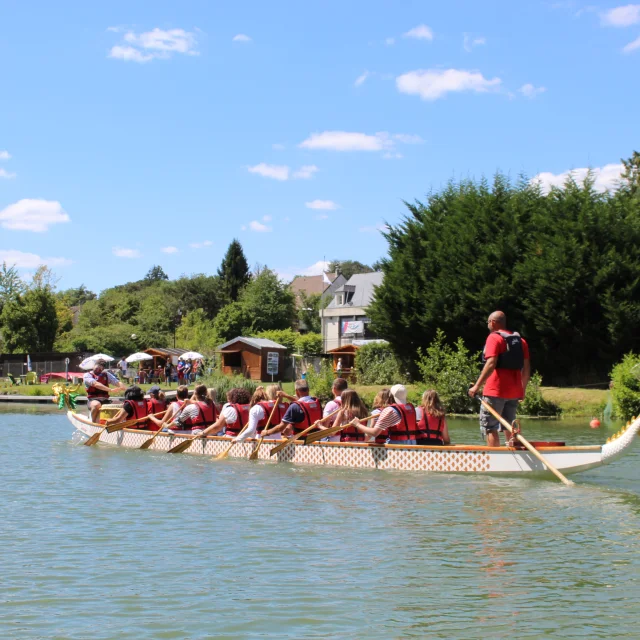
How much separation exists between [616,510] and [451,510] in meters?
2.03

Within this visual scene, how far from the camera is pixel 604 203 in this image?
34375 mm

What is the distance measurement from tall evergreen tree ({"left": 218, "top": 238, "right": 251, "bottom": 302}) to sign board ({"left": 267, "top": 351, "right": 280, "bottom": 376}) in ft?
137

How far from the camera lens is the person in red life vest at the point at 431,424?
43.5 ft

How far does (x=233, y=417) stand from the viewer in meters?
16.5

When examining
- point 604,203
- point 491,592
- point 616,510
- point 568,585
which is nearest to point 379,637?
point 491,592

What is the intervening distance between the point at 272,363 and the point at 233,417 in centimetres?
3506

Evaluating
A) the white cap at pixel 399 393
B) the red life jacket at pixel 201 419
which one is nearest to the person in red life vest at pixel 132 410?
the red life jacket at pixel 201 419

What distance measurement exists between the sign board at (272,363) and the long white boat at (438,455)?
113ft

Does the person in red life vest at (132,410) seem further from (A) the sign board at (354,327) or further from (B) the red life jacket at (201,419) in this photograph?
(A) the sign board at (354,327)

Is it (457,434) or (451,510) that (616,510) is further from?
(457,434)

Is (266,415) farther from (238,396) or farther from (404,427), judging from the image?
(404,427)

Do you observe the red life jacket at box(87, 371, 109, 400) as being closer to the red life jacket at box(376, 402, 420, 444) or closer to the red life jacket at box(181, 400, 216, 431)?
the red life jacket at box(181, 400, 216, 431)

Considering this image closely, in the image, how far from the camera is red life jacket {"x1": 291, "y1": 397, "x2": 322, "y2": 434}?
1523 centimetres

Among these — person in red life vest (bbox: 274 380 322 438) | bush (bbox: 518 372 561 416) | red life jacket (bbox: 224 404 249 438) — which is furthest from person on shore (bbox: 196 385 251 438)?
bush (bbox: 518 372 561 416)
